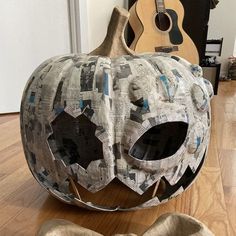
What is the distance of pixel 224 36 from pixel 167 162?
7.64 ft

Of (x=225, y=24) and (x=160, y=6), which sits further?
(x=225, y=24)

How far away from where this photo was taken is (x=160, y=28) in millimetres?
1541

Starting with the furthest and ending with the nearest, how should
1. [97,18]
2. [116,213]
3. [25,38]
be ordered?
[97,18] → [25,38] → [116,213]

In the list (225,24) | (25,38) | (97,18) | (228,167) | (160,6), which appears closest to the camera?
(228,167)

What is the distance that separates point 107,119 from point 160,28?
49.0 inches

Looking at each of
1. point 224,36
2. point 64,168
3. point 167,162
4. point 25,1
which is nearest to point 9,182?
point 64,168

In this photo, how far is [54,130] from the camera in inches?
17.6

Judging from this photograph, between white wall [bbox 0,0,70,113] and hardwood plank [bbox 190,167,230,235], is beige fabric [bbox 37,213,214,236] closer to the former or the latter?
hardwood plank [bbox 190,167,230,235]

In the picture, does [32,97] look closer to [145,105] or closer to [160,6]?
[145,105]

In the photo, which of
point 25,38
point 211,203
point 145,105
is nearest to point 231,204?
point 211,203

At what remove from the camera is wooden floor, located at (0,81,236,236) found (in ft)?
1.57

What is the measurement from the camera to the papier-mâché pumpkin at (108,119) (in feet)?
1.38

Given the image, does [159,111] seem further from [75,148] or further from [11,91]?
[11,91]

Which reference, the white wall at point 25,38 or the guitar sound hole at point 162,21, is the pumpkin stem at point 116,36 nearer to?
the white wall at point 25,38
